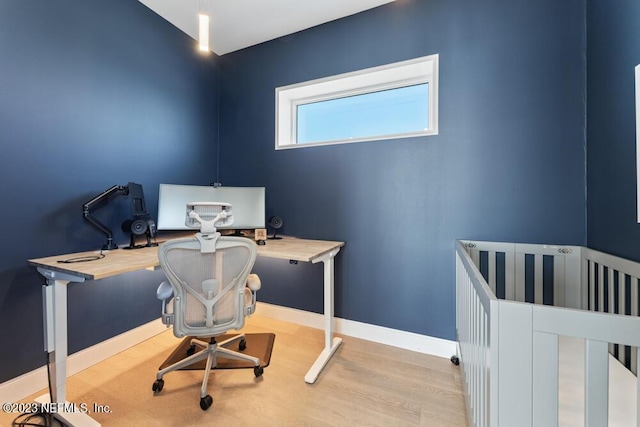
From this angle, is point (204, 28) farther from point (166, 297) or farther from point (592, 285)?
point (592, 285)

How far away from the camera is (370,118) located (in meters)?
2.41

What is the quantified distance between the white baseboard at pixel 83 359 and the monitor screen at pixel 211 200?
0.93 m

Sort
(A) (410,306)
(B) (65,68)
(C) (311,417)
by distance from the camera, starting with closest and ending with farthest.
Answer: (C) (311,417) → (B) (65,68) → (A) (410,306)

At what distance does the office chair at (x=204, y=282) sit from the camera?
145 centimetres

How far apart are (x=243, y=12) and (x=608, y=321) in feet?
9.74

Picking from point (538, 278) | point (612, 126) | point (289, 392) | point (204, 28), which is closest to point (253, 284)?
point (289, 392)

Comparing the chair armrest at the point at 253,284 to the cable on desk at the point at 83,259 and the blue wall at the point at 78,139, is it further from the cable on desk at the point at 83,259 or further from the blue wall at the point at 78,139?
the blue wall at the point at 78,139

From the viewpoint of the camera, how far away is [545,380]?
25.9 inches

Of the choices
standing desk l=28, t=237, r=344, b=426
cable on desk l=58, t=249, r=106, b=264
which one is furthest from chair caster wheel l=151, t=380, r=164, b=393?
cable on desk l=58, t=249, r=106, b=264

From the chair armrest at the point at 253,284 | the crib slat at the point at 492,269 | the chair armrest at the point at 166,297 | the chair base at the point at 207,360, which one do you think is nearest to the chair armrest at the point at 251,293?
the chair armrest at the point at 253,284

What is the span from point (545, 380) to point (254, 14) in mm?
2995

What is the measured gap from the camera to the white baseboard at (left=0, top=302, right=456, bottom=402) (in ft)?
5.13

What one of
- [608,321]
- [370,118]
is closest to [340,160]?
[370,118]

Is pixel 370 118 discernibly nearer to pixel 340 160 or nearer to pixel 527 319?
pixel 340 160
